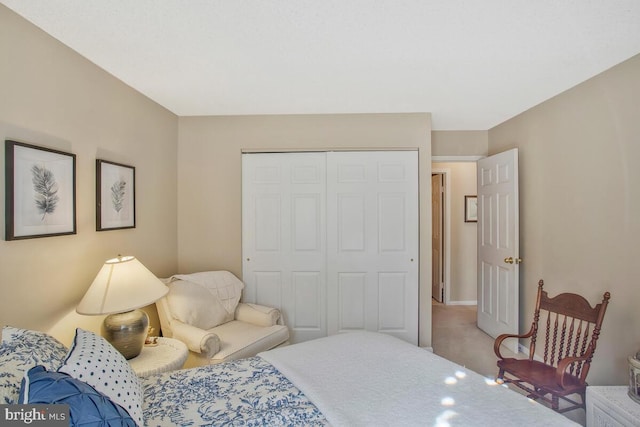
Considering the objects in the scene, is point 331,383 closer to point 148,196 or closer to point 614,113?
point 148,196

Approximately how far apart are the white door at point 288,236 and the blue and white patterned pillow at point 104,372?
6.87ft

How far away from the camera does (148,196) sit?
2.95 metres

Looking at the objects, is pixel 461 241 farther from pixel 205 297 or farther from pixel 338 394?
pixel 338 394

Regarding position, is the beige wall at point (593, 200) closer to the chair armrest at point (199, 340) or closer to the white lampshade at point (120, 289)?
the chair armrest at point (199, 340)

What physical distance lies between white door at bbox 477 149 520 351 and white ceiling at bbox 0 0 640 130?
31.9 inches

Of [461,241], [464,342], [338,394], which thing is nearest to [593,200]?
[464,342]

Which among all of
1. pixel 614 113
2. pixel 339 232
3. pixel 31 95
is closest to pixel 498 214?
pixel 614 113

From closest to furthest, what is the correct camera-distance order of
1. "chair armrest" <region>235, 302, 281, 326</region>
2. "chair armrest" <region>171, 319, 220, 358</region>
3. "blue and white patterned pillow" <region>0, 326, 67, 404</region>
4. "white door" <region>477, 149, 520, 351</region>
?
1. "blue and white patterned pillow" <region>0, 326, 67, 404</region>
2. "chair armrest" <region>171, 319, 220, 358</region>
3. "chair armrest" <region>235, 302, 281, 326</region>
4. "white door" <region>477, 149, 520, 351</region>

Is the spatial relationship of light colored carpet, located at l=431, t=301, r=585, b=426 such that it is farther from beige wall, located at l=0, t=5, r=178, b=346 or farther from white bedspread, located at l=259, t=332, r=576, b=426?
beige wall, located at l=0, t=5, r=178, b=346

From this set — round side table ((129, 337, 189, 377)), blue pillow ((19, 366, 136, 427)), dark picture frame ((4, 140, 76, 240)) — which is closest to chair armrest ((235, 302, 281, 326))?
round side table ((129, 337, 189, 377))

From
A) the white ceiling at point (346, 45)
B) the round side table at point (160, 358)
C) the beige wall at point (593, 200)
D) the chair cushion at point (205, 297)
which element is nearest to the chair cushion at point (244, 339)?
the chair cushion at point (205, 297)

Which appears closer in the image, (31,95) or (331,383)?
(331,383)

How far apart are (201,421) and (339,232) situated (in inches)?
92.1

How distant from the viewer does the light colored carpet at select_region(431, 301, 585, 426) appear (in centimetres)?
310
